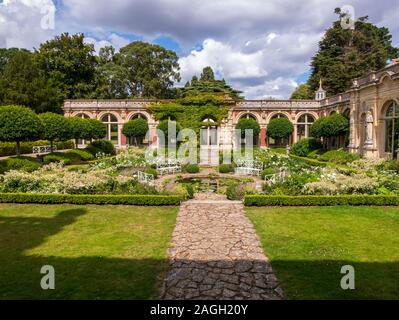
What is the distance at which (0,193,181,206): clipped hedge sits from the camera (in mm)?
10328

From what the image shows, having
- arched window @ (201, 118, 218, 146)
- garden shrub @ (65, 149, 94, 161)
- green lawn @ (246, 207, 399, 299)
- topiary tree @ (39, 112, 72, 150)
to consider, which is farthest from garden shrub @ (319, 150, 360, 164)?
topiary tree @ (39, 112, 72, 150)

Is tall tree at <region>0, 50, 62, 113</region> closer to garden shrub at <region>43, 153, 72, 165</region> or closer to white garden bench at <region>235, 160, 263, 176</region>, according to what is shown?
garden shrub at <region>43, 153, 72, 165</region>

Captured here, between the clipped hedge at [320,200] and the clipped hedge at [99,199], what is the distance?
2.47 metres

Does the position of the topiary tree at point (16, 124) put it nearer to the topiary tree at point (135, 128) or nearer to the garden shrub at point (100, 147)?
the garden shrub at point (100, 147)

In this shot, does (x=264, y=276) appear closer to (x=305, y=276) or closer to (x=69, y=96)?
(x=305, y=276)

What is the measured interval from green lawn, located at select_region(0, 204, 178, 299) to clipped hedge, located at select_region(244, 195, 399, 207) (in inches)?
104

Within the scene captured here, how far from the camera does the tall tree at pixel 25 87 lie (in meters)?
32.8

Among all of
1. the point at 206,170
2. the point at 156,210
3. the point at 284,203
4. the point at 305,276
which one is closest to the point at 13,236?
the point at 156,210

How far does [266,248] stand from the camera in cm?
662

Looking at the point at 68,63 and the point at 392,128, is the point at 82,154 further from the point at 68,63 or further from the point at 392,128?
the point at 392,128

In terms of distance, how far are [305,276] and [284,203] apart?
16.3 feet

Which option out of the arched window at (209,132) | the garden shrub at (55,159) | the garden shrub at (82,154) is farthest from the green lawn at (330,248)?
the arched window at (209,132)

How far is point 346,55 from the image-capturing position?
3909 centimetres

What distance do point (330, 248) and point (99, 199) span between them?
6.95 meters
